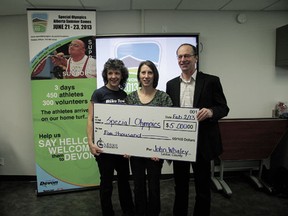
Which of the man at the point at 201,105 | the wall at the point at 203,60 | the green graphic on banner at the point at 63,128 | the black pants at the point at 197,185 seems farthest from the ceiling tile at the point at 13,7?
the black pants at the point at 197,185

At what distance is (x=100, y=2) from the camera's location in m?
2.71

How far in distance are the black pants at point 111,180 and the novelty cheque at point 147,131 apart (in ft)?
0.41

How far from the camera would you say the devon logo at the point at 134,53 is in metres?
2.95

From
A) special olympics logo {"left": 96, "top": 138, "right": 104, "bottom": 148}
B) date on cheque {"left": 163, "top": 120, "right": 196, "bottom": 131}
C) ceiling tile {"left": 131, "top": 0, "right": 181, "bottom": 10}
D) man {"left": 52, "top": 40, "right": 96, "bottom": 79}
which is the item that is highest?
ceiling tile {"left": 131, "top": 0, "right": 181, "bottom": 10}

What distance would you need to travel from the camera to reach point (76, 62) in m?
2.86

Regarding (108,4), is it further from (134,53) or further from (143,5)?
(134,53)

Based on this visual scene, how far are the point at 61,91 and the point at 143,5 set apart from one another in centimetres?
147

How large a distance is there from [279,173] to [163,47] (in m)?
2.18

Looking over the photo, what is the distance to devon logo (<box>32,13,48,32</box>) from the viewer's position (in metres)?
2.75

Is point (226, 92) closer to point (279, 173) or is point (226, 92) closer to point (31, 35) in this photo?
point (279, 173)

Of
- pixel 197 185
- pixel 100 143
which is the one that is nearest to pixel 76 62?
pixel 100 143

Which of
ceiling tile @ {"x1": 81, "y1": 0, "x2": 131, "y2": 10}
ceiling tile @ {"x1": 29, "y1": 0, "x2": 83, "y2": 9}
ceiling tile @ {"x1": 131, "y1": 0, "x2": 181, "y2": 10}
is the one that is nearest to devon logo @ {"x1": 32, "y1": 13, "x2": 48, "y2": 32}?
ceiling tile @ {"x1": 29, "y1": 0, "x2": 83, "y2": 9}

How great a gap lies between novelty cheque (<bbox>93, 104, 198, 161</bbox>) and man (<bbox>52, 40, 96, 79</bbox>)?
1148 mm

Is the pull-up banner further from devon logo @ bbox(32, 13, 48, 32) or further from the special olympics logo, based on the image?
the special olympics logo
